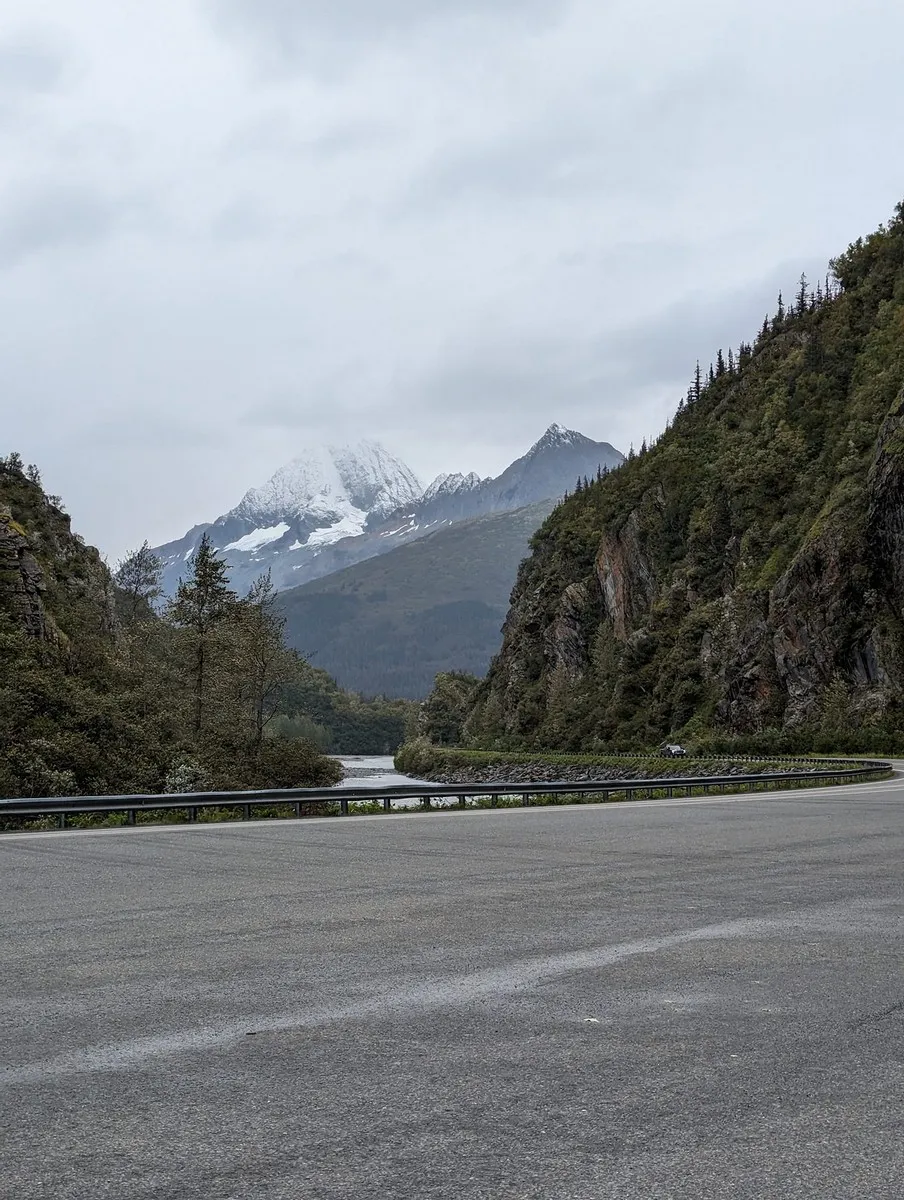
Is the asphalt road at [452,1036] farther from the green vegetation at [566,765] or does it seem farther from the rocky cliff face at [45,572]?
the green vegetation at [566,765]

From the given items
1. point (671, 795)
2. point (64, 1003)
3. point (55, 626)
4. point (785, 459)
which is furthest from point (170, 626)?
point (64, 1003)

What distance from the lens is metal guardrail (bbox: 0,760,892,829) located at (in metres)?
21.8

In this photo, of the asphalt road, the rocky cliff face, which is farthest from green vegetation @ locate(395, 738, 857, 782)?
the asphalt road

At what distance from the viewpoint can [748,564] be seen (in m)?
95.8

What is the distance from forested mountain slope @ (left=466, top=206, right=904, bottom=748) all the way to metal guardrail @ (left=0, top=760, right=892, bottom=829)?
35.0m

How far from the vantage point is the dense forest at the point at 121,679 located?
119 feet

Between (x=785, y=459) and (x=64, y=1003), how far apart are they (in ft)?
333

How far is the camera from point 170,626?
70062 millimetres

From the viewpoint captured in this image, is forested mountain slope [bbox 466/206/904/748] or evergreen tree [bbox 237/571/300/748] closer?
evergreen tree [bbox 237/571/300/748]

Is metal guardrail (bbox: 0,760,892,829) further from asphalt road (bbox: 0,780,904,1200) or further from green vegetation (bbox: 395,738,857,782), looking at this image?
asphalt road (bbox: 0,780,904,1200)

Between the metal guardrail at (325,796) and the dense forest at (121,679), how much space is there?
10853 millimetres

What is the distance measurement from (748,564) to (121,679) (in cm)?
6435

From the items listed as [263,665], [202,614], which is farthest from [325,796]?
[202,614]

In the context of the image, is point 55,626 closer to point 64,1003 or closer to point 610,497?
point 64,1003
